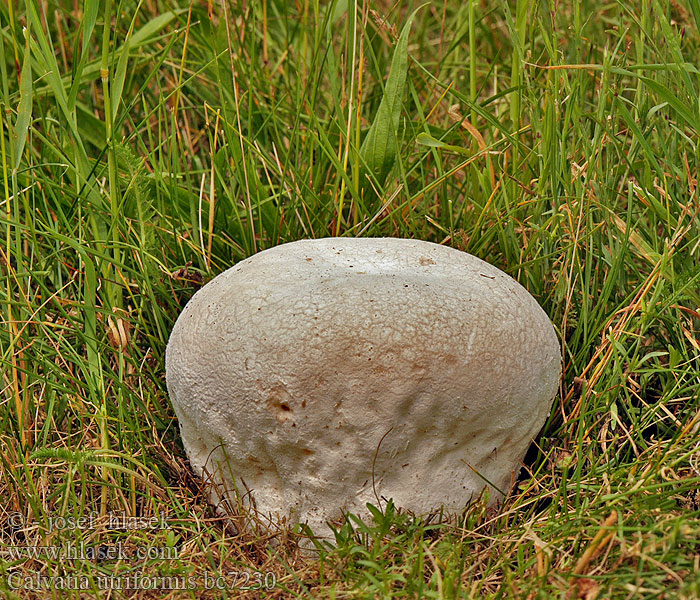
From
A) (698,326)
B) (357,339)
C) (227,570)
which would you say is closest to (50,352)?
(227,570)

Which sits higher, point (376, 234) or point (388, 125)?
point (388, 125)

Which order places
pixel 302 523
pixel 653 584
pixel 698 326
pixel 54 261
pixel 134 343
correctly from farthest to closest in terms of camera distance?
pixel 54 261 → pixel 134 343 → pixel 698 326 → pixel 302 523 → pixel 653 584

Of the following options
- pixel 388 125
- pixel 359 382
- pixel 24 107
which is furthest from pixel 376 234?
pixel 24 107

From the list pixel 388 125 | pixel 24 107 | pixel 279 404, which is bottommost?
pixel 279 404

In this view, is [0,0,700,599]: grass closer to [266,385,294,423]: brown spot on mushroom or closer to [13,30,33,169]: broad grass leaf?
[13,30,33,169]: broad grass leaf

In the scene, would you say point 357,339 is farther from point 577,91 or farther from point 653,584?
point 577,91

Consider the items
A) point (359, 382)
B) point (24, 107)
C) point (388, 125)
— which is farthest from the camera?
point (388, 125)

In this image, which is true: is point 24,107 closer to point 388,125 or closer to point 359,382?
point 388,125
